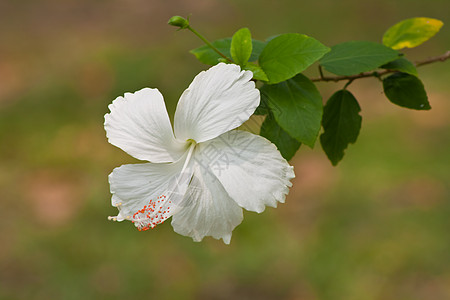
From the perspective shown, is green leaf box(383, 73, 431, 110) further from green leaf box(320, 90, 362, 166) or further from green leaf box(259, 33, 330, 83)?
green leaf box(259, 33, 330, 83)

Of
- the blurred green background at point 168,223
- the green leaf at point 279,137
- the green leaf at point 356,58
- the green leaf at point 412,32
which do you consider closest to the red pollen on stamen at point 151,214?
the green leaf at point 279,137

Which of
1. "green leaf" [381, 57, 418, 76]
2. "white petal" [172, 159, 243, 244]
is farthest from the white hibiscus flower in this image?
"green leaf" [381, 57, 418, 76]

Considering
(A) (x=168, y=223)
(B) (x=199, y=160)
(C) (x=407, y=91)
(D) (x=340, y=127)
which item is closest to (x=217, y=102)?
(B) (x=199, y=160)

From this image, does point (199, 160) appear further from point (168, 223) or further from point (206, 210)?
point (168, 223)

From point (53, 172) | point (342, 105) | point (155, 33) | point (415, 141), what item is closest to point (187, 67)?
point (155, 33)

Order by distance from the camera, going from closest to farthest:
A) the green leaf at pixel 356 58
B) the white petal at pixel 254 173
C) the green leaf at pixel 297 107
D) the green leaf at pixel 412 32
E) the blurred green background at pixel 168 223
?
the white petal at pixel 254 173 → the green leaf at pixel 297 107 → the green leaf at pixel 356 58 → the green leaf at pixel 412 32 → the blurred green background at pixel 168 223

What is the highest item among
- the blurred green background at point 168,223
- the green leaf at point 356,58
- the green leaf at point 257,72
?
the green leaf at point 257,72

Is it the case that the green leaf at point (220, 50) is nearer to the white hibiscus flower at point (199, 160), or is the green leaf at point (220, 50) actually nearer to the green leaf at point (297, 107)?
the green leaf at point (297, 107)
